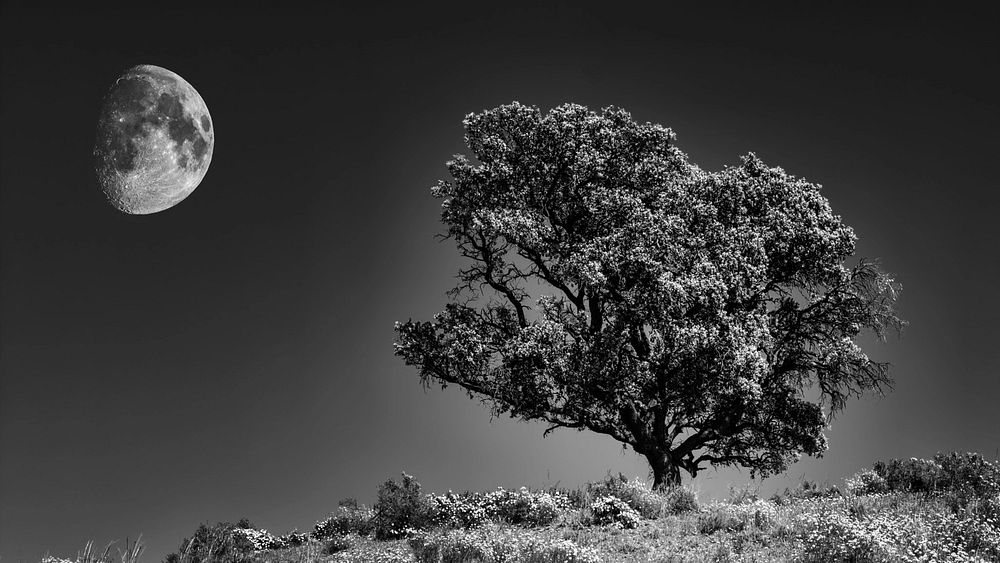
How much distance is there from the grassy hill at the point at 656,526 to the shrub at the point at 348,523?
0.04 meters

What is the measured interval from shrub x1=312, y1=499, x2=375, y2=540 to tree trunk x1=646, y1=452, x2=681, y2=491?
10502mm

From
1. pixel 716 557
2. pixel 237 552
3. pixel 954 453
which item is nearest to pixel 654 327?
pixel 954 453

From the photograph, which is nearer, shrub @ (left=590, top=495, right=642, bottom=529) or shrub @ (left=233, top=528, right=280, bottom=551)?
shrub @ (left=590, top=495, right=642, bottom=529)

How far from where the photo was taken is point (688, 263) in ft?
87.5

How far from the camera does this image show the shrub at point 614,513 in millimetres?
19641

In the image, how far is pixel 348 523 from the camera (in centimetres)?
2298

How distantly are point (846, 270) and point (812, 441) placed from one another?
20.6 feet

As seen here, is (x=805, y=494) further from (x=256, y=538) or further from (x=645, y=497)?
(x=256, y=538)

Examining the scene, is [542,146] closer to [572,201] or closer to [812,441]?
[572,201]

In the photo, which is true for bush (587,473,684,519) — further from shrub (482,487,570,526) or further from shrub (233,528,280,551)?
shrub (233,528,280,551)

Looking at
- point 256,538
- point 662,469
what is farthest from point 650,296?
point 256,538

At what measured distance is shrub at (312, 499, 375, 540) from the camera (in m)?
22.5

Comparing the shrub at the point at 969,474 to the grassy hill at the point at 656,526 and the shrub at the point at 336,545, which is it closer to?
the grassy hill at the point at 656,526

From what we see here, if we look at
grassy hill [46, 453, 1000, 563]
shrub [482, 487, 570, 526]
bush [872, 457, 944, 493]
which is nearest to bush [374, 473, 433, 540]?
grassy hill [46, 453, 1000, 563]
